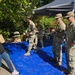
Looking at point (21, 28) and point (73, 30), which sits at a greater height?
point (73, 30)

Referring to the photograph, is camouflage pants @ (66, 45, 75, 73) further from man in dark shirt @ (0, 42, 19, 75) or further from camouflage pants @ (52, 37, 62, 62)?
man in dark shirt @ (0, 42, 19, 75)

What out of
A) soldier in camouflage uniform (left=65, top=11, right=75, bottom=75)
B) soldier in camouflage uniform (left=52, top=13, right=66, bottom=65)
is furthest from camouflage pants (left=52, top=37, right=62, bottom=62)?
soldier in camouflage uniform (left=65, top=11, right=75, bottom=75)

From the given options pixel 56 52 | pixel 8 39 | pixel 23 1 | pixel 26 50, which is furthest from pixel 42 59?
pixel 8 39

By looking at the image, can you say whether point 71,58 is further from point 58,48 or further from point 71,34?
point 58,48

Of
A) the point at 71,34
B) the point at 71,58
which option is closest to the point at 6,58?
the point at 71,58

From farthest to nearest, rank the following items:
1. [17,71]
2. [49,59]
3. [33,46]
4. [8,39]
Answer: [8,39] < [33,46] < [49,59] < [17,71]

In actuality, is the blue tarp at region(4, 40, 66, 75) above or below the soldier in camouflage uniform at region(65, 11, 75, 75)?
below

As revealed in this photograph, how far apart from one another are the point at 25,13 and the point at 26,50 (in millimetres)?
1565

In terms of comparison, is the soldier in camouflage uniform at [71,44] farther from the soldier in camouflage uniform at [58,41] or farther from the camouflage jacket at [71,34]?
the soldier in camouflage uniform at [58,41]

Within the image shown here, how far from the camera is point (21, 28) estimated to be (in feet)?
55.3

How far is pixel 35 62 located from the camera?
9055mm

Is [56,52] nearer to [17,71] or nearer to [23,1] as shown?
[17,71]

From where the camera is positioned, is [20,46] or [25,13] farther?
[20,46]

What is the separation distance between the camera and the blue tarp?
26.3ft
